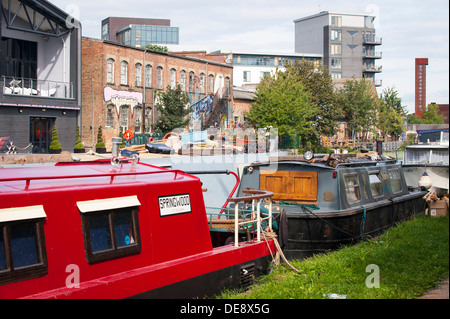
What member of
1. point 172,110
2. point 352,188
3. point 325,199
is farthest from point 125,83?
point 325,199

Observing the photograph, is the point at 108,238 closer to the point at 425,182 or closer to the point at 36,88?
the point at 425,182

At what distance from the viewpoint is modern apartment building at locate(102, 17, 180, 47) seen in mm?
92000

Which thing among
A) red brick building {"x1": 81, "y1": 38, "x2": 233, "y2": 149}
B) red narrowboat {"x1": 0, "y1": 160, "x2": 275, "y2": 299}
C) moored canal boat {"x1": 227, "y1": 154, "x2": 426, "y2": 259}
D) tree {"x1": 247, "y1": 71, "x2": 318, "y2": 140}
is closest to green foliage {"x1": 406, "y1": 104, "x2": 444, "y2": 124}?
tree {"x1": 247, "y1": 71, "x2": 318, "y2": 140}

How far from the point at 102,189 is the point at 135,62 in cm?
2657

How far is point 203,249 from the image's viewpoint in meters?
7.46

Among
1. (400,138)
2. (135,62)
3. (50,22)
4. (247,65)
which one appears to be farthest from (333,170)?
(247,65)

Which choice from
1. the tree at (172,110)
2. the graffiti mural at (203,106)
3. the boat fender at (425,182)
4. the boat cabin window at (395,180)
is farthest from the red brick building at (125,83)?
the boat fender at (425,182)

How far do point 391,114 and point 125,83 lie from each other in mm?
32105

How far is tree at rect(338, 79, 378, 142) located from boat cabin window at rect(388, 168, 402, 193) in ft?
120

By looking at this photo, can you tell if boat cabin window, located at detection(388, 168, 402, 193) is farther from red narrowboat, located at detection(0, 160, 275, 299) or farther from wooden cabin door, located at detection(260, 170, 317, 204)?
red narrowboat, located at detection(0, 160, 275, 299)

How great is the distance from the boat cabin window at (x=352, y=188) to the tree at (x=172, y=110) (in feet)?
69.7

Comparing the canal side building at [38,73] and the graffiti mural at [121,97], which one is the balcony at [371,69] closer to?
the graffiti mural at [121,97]

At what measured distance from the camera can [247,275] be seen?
26.0 feet

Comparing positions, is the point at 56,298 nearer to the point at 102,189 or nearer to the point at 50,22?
the point at 102,189
